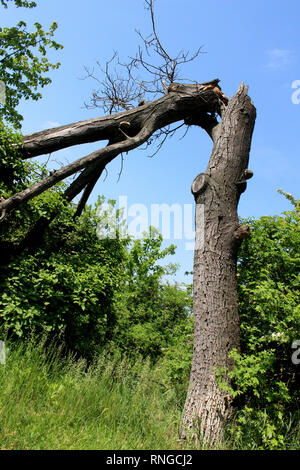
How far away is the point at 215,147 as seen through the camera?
5875 millimetres

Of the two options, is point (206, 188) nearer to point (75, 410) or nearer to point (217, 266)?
point (217, 266)

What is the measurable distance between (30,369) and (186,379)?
2431 mm

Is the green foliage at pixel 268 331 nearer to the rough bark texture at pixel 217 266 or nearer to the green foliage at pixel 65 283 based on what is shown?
the rough bark texture at pixel 217 266

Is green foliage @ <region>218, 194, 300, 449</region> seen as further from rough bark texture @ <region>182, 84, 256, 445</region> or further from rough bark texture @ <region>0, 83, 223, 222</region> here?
rough bark texture @ <region>0, 83, 223, 222</region>

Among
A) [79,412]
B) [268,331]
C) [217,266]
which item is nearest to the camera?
[79,412]

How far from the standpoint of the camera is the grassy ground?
361 cm

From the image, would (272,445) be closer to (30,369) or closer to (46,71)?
(30,369)

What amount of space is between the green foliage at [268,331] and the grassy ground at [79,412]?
0.84 feet

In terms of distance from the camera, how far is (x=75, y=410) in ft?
13.8

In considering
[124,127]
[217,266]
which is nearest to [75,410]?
[217,266]

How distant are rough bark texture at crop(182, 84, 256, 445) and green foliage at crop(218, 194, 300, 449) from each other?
0.24m

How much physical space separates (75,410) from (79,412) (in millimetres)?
60

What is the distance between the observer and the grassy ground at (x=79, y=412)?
361 cm

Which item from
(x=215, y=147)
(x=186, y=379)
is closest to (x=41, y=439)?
(x=186, y=379)
